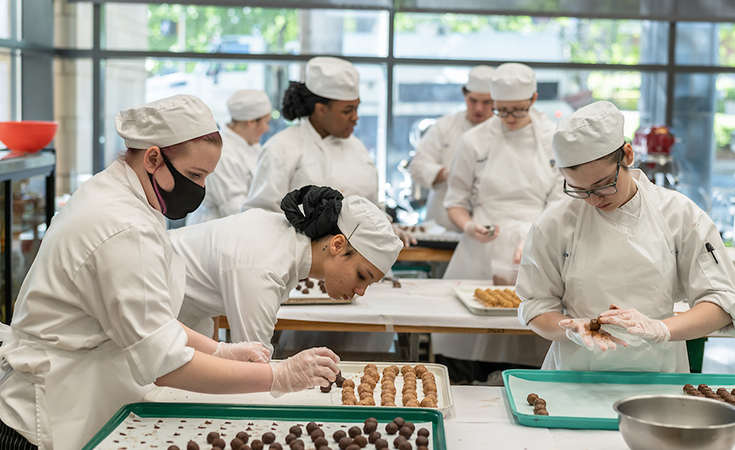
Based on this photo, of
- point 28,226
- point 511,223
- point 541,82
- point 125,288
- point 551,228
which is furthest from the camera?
point 541,82

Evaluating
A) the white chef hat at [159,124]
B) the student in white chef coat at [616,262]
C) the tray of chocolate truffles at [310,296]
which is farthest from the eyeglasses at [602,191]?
the tray of chocolate truffles at [310,296]

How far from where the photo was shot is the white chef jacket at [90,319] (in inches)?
52.5

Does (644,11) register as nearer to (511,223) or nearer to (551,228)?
(511,223)

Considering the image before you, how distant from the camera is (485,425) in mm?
1633

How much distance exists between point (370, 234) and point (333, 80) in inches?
59.9

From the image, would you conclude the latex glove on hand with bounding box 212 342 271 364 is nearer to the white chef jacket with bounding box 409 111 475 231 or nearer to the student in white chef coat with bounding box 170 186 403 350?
the student in white chef coat with bounding box 170 186 403 350

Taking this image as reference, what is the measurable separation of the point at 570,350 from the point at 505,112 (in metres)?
1.74

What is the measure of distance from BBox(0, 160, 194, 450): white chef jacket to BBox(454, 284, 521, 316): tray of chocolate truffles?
1.40 m

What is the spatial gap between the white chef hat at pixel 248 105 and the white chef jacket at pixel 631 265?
2927 millimetres

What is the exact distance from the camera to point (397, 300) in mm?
2801

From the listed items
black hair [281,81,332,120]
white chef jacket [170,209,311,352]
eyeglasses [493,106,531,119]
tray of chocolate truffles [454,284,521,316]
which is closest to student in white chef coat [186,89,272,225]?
black hair [281,81,332,120]

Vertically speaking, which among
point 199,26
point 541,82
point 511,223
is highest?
point 199,26


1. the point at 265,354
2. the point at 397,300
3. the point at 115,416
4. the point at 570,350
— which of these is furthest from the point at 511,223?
Result: the point at 115,416

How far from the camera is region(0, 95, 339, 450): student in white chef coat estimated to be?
1338mm
